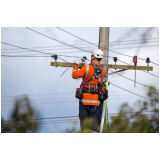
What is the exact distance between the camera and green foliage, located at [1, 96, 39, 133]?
9.35 ft

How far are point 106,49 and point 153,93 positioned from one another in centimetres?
598

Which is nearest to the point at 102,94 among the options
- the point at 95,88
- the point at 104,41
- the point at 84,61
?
the point at 95,88

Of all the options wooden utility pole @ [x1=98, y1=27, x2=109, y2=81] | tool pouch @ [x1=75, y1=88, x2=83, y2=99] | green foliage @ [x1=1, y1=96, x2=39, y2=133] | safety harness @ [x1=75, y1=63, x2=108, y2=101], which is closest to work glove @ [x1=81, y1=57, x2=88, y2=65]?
safety harness @ [x1=75, y1=63, x2=108, y2=101]

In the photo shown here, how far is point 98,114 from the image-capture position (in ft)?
24.2

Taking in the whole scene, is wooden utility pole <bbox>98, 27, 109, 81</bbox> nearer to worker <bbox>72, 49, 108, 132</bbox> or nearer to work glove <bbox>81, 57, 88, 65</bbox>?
work glove <bbox>81, 57, 88, 65</bbox>

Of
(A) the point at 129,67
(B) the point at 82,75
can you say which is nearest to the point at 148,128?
(B) the point at 82,75

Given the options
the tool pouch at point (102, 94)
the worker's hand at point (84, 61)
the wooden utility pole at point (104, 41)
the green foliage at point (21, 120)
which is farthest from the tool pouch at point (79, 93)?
the green foliage at point (21, 120)

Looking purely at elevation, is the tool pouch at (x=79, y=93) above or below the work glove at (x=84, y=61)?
below

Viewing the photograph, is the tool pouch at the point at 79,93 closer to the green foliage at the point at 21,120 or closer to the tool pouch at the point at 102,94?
the tool pouch at the point at 102,94

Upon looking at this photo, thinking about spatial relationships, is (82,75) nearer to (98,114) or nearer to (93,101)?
(93,101)

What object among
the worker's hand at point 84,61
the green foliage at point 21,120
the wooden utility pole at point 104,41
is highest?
the wooden utility pole at point 104,41

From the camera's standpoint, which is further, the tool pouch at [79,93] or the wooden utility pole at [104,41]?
the wooden utility pole at [104,41]

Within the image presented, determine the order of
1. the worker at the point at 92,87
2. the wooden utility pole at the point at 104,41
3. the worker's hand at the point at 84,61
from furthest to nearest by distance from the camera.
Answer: the wooden utility pole at the point at 104,41 < the worker's hand at the point at 84,61 < the worker at the point at 92,87

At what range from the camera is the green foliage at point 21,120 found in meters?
2.85
